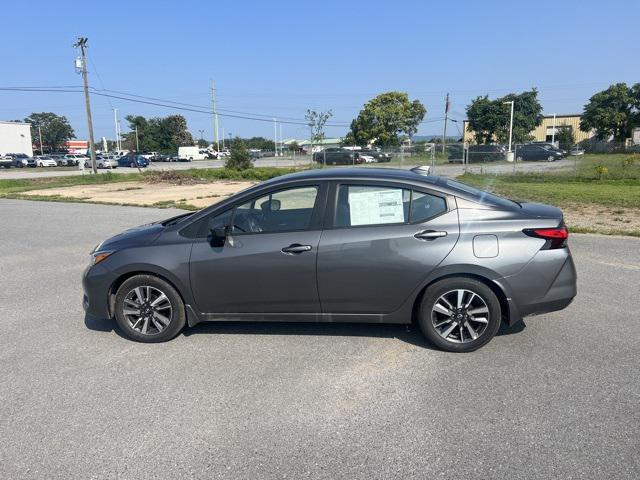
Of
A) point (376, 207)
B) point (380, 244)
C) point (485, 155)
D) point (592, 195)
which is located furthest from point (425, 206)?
point (485, 155)

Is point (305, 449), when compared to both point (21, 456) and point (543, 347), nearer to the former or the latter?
point (21, 456)

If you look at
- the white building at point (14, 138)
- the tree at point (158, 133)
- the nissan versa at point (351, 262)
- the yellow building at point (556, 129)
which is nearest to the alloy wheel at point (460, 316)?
the nissan versa at point (351, 262)

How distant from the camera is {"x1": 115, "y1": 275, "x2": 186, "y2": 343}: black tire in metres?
4.46

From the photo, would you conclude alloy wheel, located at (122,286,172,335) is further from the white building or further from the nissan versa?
the white building

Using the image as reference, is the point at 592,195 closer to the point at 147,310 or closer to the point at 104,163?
the point at 147,310

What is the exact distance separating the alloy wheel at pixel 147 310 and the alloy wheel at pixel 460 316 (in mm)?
2393

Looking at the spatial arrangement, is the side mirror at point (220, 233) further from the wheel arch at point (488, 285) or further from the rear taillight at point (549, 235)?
the rear taillight at point (549, 235)

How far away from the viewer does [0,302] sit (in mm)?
6012

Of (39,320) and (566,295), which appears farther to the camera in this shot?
(39,320)

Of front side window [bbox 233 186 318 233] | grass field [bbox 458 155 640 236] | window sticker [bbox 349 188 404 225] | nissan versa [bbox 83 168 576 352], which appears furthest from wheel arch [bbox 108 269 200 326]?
grass field [bbox 458 155 640 236]

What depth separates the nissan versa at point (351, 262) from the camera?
4.10 metres

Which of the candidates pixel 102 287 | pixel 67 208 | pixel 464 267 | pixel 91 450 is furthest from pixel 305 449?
pixel 67 208

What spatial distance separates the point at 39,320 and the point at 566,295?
523cm

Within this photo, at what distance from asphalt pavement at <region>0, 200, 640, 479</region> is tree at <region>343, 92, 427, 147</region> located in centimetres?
6792
